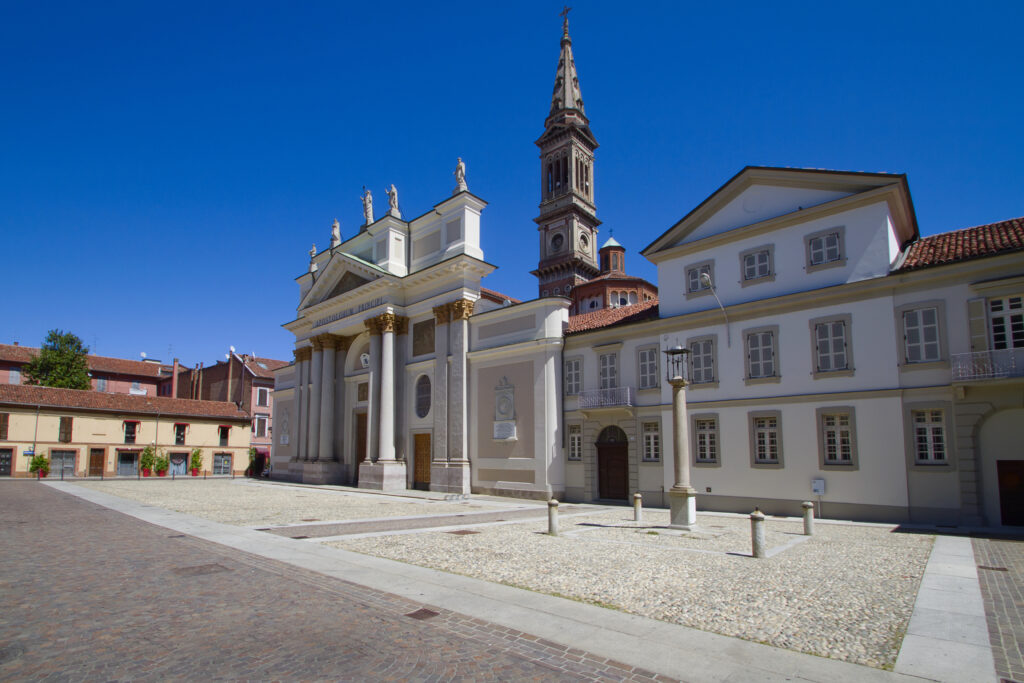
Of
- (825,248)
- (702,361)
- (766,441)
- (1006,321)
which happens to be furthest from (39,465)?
(1006,321)

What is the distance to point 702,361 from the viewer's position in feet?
73.9

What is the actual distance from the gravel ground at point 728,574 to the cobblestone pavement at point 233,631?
2233mm

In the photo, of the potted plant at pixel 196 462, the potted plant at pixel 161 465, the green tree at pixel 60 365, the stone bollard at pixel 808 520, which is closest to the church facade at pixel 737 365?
the stone bollard at pixel 808 520

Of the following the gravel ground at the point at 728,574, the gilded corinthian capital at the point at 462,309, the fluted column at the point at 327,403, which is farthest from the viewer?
the fluted column at the point at 327,403

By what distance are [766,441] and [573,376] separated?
895 centimetres

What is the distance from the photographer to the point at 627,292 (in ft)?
188

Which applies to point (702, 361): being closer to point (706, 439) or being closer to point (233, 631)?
point (706, 439)

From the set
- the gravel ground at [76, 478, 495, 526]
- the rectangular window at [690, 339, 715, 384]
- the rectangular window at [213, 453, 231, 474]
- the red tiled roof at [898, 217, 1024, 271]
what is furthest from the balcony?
the rectangular window at [213, 453, 231, 474]

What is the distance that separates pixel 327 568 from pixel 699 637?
6.39 m

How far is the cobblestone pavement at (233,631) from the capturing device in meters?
A: 5.50

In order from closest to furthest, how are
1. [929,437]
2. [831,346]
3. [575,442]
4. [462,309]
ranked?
[929,437]
[831,346]
[575,442]
[462,309]

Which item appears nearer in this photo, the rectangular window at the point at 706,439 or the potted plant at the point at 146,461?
the rectangular window at the point at 706,439

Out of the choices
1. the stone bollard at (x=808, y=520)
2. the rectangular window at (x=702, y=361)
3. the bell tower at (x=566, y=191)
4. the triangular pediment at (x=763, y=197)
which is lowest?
the stone bollard at (x=808, y=520)

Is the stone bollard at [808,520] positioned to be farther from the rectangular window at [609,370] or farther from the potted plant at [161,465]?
the potted plant at [161,465]
